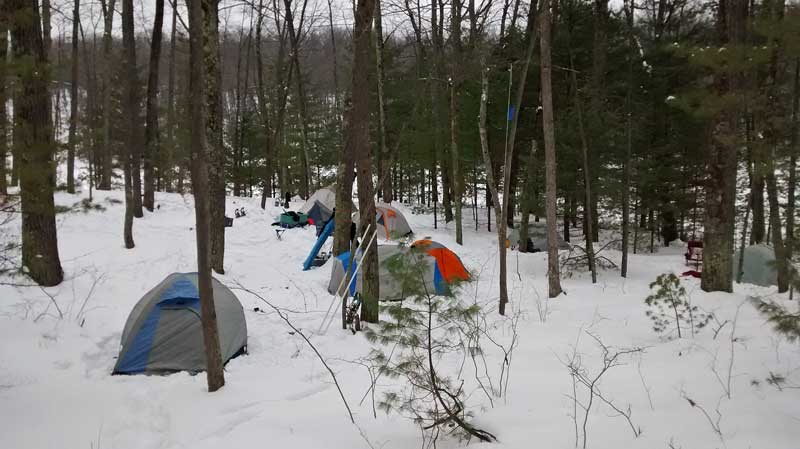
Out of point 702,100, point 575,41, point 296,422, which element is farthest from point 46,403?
point 575,41

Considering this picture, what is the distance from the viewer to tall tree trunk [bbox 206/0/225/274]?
A: 8.54 meters

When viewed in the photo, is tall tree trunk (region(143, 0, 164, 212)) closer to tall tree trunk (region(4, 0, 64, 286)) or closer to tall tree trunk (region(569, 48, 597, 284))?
tall tree trunk (region(4, 0, 64, 286))

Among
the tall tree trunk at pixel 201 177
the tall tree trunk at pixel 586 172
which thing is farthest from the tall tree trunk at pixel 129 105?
the tall tree trunk at pixel 586 172

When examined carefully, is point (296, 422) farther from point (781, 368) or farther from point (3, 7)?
point (3, 7)

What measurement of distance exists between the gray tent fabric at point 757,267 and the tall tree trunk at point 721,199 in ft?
16.4

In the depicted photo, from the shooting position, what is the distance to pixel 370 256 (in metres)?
6.84

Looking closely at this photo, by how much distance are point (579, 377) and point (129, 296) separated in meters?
6.88

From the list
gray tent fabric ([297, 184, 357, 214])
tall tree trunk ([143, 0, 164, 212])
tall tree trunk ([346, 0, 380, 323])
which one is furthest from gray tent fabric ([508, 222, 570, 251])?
tall tree trunk ([143, 0, 164, 212])

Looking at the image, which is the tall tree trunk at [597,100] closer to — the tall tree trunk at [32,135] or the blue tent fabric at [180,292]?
the blue tent fabric at [180,292]

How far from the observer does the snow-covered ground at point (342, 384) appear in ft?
11.4

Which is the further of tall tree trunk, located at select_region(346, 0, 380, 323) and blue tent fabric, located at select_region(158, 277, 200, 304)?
tall tree trunk, located at select_region(346, 0, 380, 323)

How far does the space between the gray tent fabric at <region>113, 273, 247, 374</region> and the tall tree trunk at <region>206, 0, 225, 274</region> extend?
3072 mm

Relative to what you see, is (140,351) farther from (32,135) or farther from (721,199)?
(721,199)

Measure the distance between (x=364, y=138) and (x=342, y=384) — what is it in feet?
11.2
